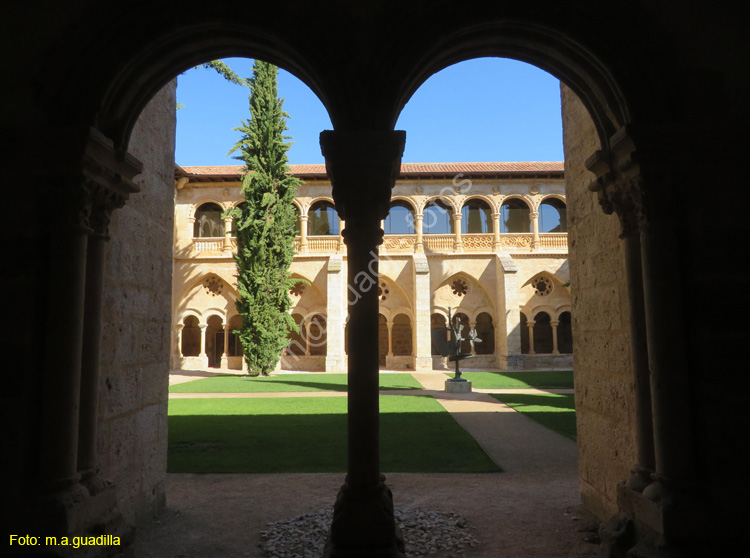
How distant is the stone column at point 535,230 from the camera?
2341 cm

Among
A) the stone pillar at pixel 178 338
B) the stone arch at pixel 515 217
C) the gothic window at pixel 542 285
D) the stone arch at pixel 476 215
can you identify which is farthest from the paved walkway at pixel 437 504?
the stone arch at pixel 515 217

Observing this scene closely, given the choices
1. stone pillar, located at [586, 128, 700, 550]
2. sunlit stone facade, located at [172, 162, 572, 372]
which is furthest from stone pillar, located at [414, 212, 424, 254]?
stone pillar, located at [586, 128, 700, 550]

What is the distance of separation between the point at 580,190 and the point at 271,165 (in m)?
18.4

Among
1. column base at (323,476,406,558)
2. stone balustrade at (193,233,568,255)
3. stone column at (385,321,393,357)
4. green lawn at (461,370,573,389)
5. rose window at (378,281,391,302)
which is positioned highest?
stone balustrade at (193,233,568,255)

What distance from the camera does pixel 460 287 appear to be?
78.1 ft

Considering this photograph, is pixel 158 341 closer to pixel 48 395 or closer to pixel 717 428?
pixel 48 395

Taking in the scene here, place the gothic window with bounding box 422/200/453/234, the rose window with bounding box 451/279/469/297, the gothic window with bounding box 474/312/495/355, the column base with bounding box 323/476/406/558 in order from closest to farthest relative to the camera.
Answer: the column base with bounding box 323/476/406/558 < the rose window with bounding box 451/279/469/297 < the gothic window with bounding box 422/200/453/234 < the gothic window with bounding box 474/312/495/355

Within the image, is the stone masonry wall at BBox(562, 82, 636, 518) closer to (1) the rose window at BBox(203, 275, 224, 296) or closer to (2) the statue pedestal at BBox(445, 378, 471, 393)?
(2) the statue pedestal at BBox(445, 378, 471, 393)

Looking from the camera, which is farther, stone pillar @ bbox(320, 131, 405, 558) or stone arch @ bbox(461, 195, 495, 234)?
stone arch @ bbox(461, 195, 495, 234)

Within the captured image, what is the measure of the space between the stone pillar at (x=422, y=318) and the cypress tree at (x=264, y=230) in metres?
5.38

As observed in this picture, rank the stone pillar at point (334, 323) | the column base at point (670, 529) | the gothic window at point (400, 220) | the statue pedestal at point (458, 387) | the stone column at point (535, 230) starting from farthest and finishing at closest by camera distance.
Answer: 1. the gothic window at point (400, 220)
2. the stone column at point (535, 230)
3. the stone pillar at point (334, 323)
4. the statue pedestal at point (458, 387)
5. the column base at point (670, 529)

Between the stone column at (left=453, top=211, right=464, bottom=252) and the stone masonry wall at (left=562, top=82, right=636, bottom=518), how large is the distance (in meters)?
19.2

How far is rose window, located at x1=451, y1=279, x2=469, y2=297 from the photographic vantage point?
23734mm

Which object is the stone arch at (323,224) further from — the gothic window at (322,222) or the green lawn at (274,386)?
the green lawn at (274,386)
